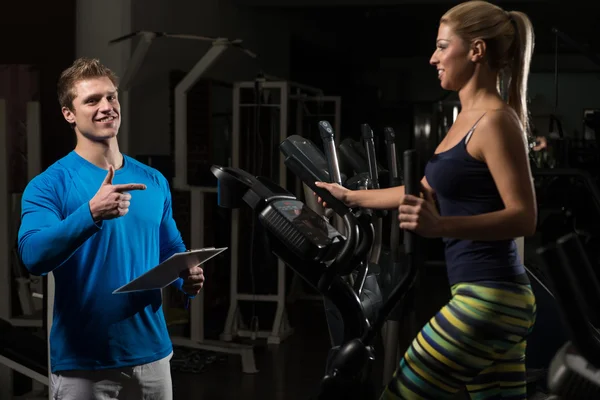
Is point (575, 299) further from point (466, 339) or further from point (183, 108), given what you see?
point (183, 108)

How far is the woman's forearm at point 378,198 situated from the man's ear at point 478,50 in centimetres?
34

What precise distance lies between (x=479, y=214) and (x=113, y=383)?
3.11ft

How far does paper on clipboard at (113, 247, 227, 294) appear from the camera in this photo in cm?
188

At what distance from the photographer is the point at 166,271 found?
1.96 meters

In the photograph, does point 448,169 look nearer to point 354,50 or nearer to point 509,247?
point 509,247

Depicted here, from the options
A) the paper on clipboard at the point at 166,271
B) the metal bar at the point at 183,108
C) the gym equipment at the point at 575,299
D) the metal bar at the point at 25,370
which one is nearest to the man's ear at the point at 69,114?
the paper on clipboard at the point at 166,271

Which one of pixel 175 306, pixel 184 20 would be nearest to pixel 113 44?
pixel 184 20

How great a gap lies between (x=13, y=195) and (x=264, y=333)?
7.42 feet

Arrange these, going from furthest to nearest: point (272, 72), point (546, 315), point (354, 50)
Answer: point (354, 50) < point (272, 72) < point (546, 315)

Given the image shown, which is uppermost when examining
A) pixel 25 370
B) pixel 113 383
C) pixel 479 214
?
pixel 479 214

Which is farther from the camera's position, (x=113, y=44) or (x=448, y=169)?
(x=113, y=44)

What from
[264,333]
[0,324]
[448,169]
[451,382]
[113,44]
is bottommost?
[264,333]

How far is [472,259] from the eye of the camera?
5.52ft

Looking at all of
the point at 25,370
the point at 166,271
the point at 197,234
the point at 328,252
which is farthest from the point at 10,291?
the point at 328,252
